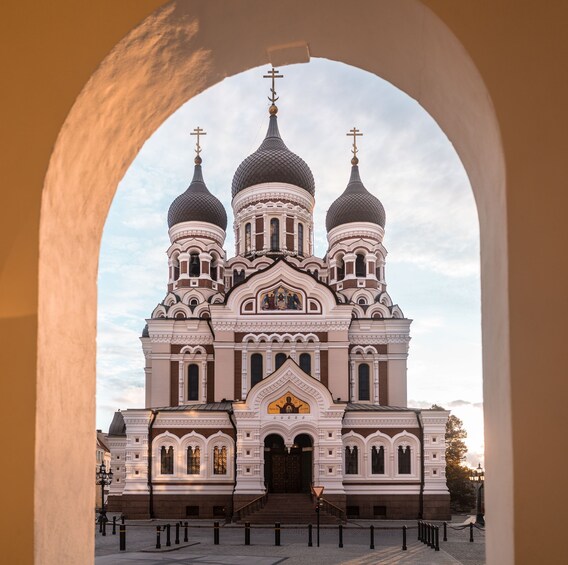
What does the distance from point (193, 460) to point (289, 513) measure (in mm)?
5333

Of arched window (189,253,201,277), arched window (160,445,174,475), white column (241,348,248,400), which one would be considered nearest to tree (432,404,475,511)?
white column (241,348,248,400)

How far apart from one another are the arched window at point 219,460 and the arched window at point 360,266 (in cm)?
1325

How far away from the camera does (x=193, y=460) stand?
32.0m

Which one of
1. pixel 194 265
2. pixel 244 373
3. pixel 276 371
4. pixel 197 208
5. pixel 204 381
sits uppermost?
pixel 197 208

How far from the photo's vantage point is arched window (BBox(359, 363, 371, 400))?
3609cm

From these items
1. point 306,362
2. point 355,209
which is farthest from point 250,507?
point 355,209

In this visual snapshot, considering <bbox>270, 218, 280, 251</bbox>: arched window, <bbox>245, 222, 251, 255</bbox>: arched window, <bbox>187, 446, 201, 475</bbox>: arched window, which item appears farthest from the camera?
<bbox>245, 222, 251, 255</bbox>: arched window

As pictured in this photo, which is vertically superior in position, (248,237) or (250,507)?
(248,237)

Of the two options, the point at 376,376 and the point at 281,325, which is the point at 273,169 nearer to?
the point at 281,325

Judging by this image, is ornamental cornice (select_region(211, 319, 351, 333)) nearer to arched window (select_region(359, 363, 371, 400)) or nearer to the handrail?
arched window (select_region(359, 363, 371, 400))

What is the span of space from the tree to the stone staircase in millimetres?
11017

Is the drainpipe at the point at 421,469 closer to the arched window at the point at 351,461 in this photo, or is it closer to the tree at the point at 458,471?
the arched window at the point at 351,461
